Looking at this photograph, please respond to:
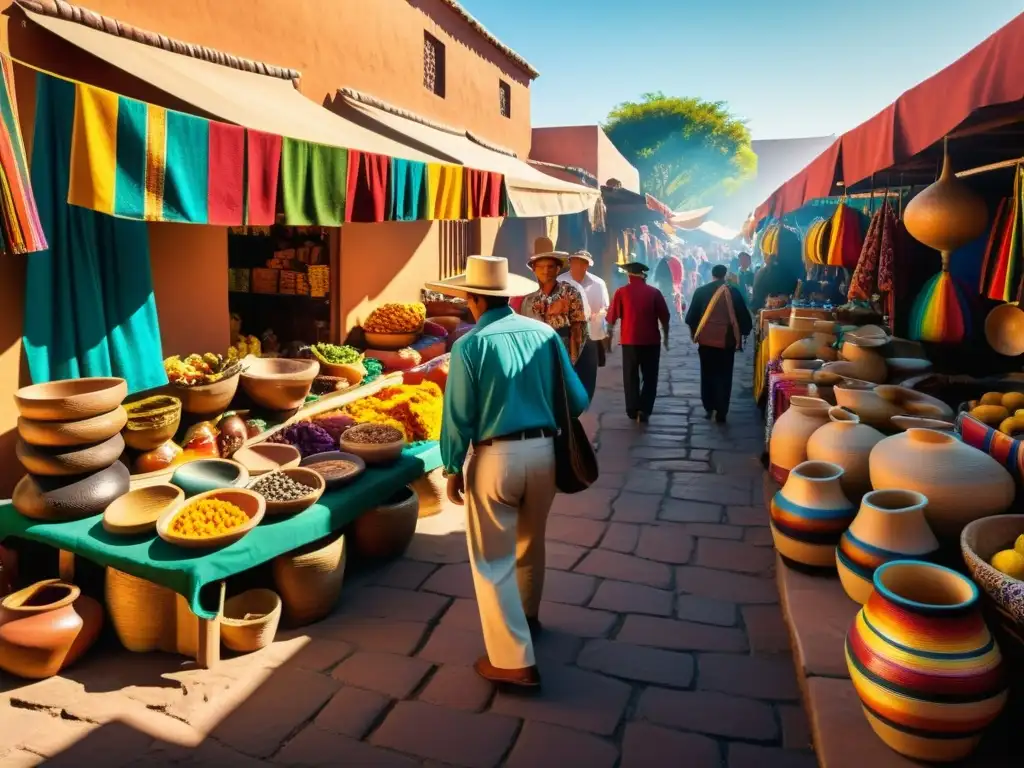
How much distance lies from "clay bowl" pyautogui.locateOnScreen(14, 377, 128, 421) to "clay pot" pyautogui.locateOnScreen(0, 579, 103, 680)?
88cm

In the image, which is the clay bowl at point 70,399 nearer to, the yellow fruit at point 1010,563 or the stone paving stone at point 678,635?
the stone paving stone at point 678,635

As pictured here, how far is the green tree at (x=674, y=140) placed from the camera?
157 feet

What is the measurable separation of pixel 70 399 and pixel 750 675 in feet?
11.4

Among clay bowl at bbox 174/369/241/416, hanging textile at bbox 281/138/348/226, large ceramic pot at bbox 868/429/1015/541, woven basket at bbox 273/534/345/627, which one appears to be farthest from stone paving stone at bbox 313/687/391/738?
hanging textile at bbox 281/138/348/226

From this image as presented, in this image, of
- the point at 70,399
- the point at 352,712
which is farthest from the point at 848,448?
the point at 70,399

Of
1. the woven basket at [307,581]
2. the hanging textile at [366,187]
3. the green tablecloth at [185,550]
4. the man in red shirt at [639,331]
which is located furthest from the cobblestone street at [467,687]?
the man in red shirt at [639,331]

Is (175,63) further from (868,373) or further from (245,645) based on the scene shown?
(868,373)

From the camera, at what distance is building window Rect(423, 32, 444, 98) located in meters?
11.4

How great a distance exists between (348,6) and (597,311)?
4.51 metres

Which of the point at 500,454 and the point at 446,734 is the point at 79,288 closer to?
the point at 500,454

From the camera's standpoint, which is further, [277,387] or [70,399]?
[277,387]

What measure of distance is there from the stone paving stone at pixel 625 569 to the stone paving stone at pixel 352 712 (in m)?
1.69

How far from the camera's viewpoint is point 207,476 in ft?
14.6

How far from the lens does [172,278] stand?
593 cm
